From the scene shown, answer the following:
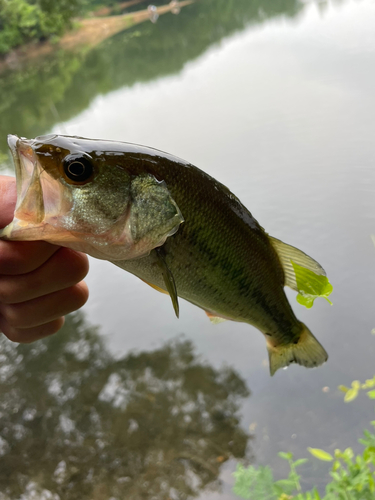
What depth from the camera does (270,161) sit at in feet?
16.2

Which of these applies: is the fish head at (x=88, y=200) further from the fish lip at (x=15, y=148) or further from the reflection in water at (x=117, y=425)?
the reflection in water at (x=117, y=425)

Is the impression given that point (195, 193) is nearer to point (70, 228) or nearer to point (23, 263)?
point (70, 228)

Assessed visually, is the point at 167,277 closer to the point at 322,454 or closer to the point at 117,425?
the point at 322,454

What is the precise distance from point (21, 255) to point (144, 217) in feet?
1.02

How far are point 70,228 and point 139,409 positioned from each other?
8.20 feet

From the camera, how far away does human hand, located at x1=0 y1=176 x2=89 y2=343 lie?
89 cm

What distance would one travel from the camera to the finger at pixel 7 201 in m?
0.88

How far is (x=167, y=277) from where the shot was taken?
2.83 feet

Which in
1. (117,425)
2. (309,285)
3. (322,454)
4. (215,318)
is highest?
(309,285)

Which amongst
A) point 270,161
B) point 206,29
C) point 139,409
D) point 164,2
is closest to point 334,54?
point 270,161

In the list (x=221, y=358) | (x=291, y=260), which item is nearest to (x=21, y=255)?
(x=291, y=260)

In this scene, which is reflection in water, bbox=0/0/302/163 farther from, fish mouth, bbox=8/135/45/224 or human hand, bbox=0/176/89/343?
fish mouth, bbox=8/135/45/224

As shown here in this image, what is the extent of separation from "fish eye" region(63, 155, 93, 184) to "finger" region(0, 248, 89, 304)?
0.77ft

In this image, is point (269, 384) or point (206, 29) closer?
point (269, 384)
